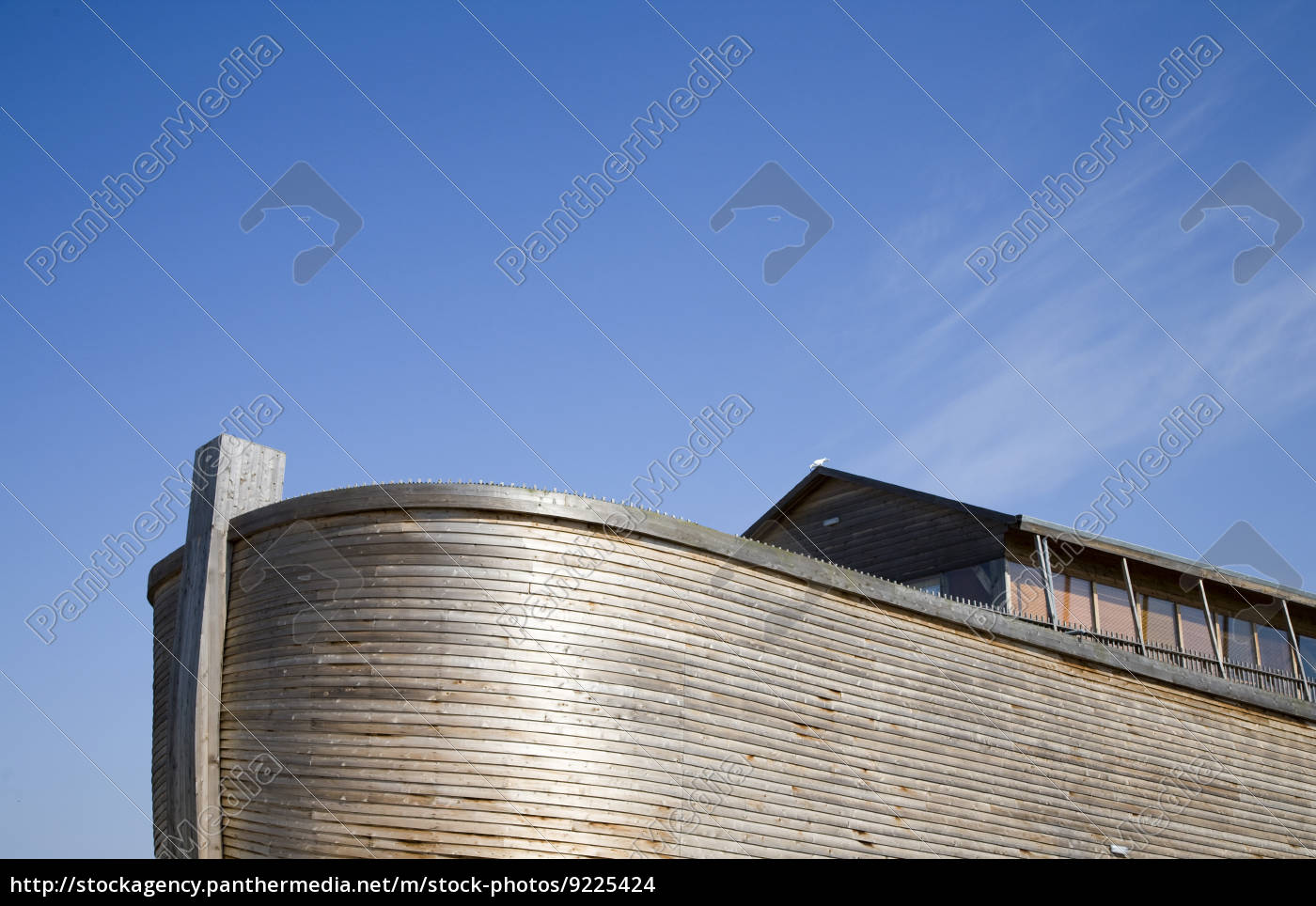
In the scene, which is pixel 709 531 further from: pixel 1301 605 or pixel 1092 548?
pixel 1301 605

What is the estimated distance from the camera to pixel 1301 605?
20578 millimetres

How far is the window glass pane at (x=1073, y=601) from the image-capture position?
18031 mm

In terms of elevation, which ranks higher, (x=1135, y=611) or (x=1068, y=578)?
(x=1068, y=578)

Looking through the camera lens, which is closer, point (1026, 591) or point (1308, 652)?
point (1026, 591)

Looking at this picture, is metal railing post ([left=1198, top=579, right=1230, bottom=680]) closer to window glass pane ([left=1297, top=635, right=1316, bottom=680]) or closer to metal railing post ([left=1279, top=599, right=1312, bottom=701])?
metal railing post ([left=1279, top=599, right=1312, bottom=701])

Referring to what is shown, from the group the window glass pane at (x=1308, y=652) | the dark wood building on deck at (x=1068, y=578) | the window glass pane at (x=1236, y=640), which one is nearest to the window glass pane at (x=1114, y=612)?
the dark wood building on deck at (x=1068, y=578)

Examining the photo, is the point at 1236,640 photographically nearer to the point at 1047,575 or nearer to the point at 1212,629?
the point at 1212,629

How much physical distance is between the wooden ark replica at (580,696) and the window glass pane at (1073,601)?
119 inches

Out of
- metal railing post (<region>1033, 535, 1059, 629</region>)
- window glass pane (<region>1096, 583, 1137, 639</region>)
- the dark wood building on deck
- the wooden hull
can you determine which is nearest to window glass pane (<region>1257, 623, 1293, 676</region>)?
the dark wood building on deck

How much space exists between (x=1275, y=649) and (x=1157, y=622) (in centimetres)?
308

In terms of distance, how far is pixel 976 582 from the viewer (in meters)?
18.0

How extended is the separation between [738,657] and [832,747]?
4.88 feet

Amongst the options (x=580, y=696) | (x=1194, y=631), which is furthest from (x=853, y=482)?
(x=580, y=696)
